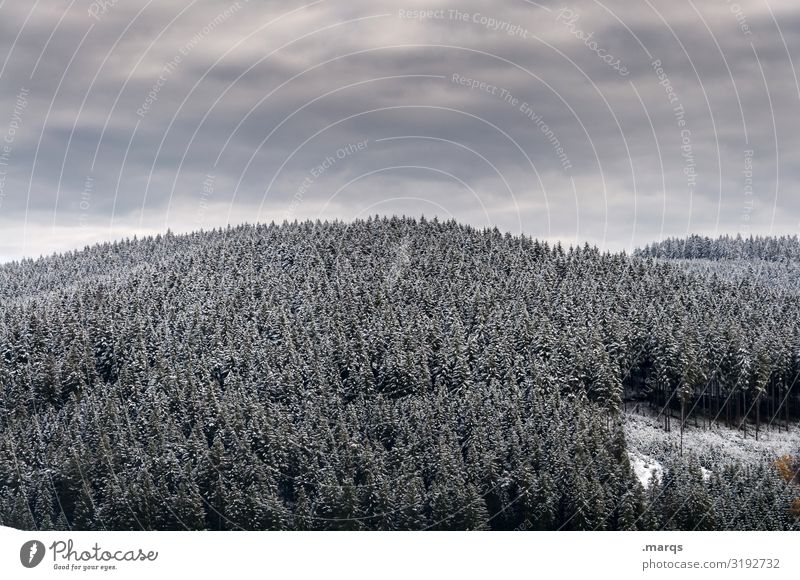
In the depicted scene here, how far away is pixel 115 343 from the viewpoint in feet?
336

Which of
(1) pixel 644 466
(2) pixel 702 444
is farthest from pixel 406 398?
(2) pixel 702 444

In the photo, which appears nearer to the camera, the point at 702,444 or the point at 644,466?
the point at 644,466

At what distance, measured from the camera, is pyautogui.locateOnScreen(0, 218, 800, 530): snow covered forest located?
161ft

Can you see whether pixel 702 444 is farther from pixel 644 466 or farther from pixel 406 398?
pixel 406 398

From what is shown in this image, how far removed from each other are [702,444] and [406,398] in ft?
92.9

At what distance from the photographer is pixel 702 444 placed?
242 ft

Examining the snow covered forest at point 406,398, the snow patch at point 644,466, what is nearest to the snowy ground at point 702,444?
the snow patch at point 644,466

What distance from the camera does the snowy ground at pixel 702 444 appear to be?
64125mm

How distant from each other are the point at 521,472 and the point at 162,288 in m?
104

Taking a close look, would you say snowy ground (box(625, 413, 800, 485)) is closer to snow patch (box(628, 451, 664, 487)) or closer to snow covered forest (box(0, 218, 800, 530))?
snow patch (box(628, 451, 664, 487))

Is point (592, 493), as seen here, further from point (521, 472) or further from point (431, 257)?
point (431, 257)

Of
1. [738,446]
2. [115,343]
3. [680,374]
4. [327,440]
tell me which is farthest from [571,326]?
[115,343]

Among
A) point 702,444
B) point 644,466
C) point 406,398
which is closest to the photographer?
point 644,466

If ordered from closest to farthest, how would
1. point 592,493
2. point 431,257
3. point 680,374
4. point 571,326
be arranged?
point 592,493
point 680,374
point 571,326
point 431,257
